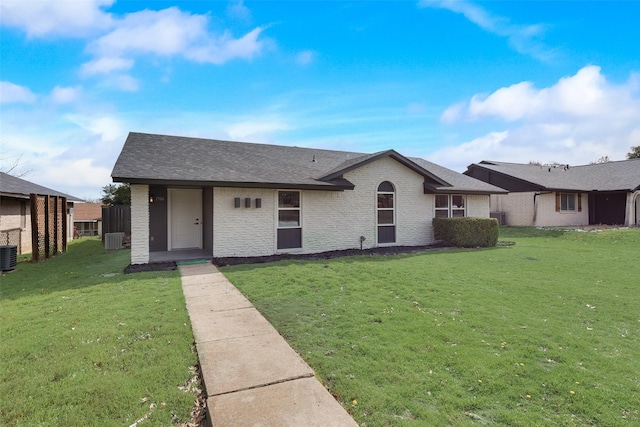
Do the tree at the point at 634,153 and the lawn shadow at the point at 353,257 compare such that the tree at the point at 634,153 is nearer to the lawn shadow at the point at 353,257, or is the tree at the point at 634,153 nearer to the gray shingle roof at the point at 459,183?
the gray shingle roof at the point at 459,183

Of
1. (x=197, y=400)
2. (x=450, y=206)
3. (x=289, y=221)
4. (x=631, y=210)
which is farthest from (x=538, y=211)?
(x=197, y=400)

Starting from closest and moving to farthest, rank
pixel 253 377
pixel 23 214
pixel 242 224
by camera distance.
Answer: pixel 253 377 < pixel 242 224 < pixel 23 214

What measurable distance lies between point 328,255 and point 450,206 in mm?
7051

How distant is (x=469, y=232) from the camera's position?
1373cm

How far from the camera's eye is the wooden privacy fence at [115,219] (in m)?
17.3

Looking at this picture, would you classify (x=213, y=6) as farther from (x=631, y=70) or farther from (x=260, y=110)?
(x=631, y=70)

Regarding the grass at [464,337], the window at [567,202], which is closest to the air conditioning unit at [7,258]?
the grass at [464,337]

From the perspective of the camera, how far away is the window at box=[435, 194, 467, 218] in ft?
50.0

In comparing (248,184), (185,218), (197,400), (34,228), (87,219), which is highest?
(248,184)

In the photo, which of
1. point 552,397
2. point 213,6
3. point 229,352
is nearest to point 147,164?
point 213,6

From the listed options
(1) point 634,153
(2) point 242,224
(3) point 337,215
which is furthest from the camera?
(1) point 634,153

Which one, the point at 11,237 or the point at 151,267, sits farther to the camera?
the point at 11,237

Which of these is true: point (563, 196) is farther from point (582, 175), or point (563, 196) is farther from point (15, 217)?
point (15, 217)

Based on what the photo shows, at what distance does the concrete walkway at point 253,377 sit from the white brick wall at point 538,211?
74.8 ft
